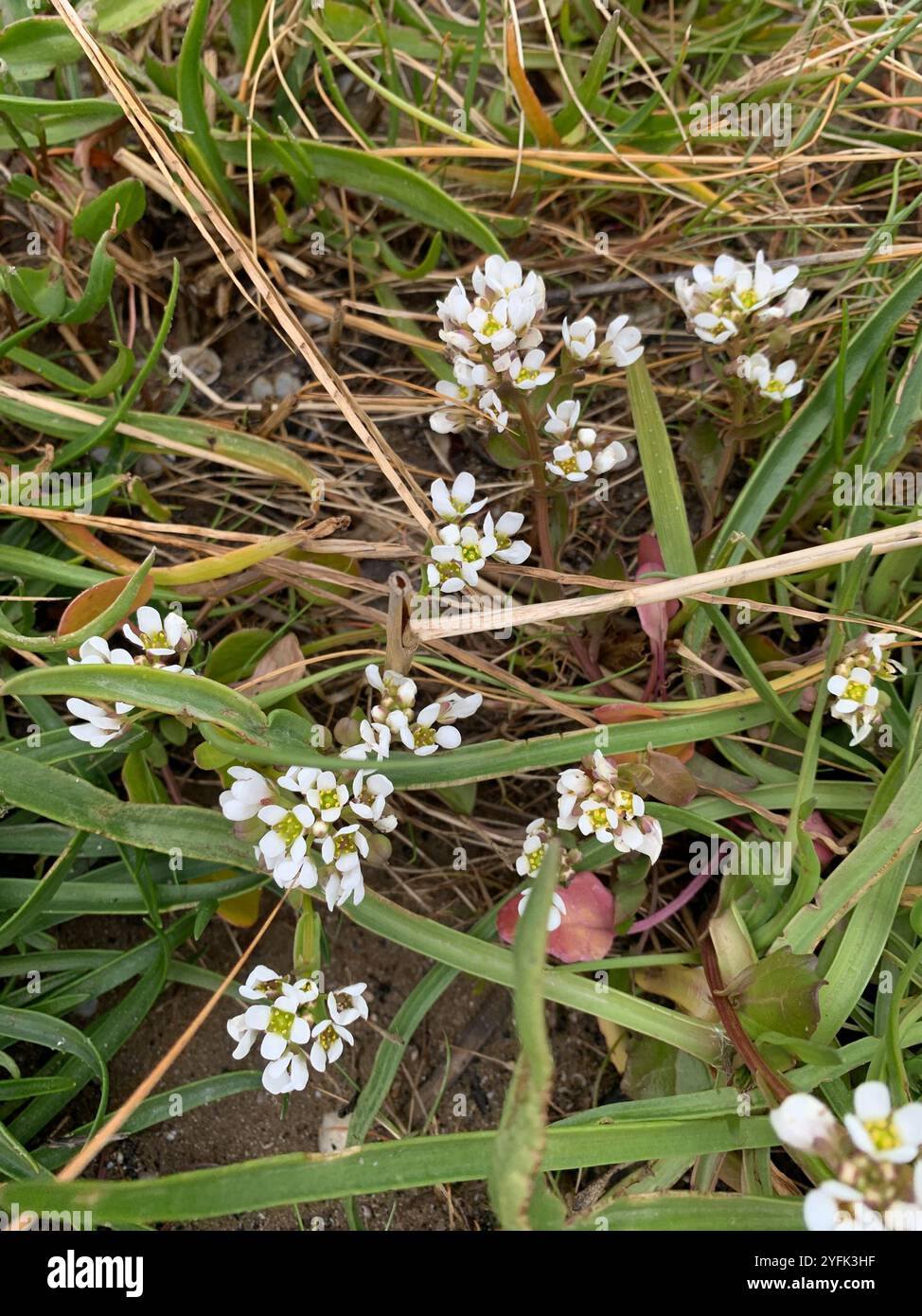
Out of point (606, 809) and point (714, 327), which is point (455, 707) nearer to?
point (606, 809)

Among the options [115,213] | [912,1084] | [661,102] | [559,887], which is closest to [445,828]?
[559,887]

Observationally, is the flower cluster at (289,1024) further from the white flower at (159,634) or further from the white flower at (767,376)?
the white flower at (767,376)

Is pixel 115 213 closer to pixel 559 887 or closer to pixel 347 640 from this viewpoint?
pixel 347 640

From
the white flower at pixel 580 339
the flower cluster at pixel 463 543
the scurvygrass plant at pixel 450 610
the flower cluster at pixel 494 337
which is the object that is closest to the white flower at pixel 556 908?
the scurvygrass plant at pixel 450 610

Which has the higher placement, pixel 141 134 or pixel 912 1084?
pixel 141 134

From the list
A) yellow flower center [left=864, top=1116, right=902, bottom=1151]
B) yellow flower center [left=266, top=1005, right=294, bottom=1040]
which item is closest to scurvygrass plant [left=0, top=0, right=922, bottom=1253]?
yellow flower center [left=266, top=1005, right=294, bottom=1040]

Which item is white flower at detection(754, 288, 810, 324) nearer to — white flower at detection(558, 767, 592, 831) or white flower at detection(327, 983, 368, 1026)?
white flower at detection(558, 767, 592, 831)
